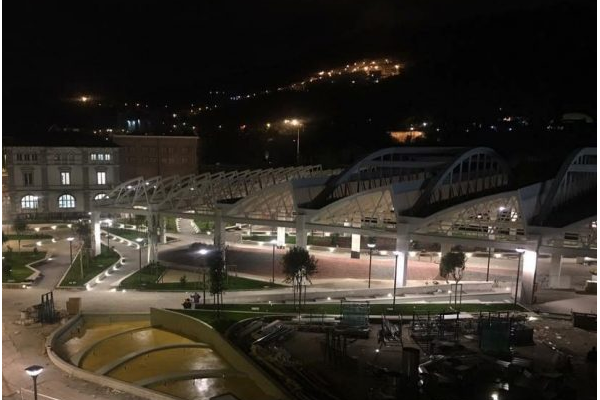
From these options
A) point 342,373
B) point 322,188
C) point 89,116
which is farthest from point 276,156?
point 342,373

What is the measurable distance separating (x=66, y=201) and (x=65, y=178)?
97.0 inches

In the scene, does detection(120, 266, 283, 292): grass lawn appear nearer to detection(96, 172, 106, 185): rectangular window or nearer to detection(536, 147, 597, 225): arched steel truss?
detection(536, 147, 597, 225): arched steel truss

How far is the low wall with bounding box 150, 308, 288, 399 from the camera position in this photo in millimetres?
16966

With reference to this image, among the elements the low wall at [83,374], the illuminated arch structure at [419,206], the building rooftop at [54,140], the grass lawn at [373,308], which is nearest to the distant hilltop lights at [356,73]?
the building rooftop at [54,140]

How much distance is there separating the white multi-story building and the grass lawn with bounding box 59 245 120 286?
60.6ft

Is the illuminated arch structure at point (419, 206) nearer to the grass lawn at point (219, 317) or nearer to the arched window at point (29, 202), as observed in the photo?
the grass lawn at point (219, 317)

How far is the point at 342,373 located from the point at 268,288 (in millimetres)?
12946

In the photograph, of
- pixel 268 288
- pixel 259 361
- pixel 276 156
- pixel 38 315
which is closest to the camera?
pixel 259 361

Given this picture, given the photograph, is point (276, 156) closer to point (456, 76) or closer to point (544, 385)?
point (456, 76)

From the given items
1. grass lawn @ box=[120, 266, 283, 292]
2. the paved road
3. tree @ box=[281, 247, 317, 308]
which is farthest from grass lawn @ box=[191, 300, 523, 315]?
grass lawn @ box=[120, 266, 283, 292]

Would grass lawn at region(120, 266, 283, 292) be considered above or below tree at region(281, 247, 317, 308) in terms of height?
below

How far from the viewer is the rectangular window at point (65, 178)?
180 feet

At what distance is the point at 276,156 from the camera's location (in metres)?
92.4

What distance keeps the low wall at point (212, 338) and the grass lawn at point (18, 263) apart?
11.7m
